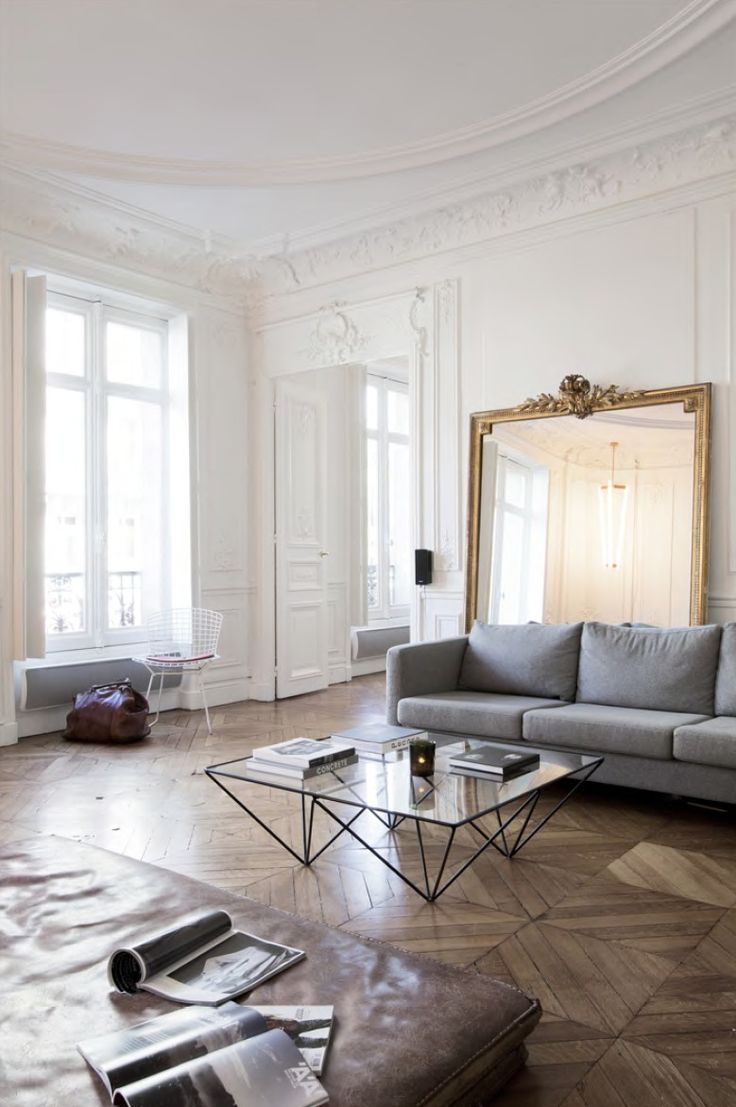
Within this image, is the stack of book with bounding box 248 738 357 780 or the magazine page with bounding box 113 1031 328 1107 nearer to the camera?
the magazine page with bounding box 113 1031 328 1107

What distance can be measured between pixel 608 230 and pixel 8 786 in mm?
4578

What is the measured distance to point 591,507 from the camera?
505 cm

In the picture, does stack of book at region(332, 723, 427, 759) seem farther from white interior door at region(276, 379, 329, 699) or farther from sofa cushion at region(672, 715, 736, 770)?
white interior door at region(276, 379, 329, 699)

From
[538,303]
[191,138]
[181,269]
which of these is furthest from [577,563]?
[181,269]

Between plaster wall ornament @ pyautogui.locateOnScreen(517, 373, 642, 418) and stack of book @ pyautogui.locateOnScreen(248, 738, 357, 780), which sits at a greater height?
plaster wall ornament @ pyautogui.locateOnScreen(517, 373, 642, 418)

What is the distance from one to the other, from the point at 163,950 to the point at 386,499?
7.55 m

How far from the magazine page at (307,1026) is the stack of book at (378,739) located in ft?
5.73

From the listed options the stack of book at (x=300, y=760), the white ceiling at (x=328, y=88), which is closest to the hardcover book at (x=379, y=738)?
the stack of book at (x=300, y=760)

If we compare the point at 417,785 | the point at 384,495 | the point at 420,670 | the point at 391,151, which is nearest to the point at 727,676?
the point at 420,670

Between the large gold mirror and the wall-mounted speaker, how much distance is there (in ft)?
0.94

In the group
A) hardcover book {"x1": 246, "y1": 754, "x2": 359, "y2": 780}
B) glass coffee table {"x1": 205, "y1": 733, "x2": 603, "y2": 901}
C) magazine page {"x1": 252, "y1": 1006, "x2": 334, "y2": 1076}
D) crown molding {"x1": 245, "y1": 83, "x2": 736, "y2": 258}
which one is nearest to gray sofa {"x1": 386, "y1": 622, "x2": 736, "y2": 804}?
glass coffee table {"x1": 205, "y1": 733, "x2": 603, "y2": 901}

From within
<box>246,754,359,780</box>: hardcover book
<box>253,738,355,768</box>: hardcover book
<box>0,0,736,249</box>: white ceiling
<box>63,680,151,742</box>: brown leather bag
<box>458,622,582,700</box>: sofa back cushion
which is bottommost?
<box>63,680,151,742</box>: brown leather bag

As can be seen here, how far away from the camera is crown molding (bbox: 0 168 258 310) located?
5379 millimetres

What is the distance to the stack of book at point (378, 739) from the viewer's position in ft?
10.9
